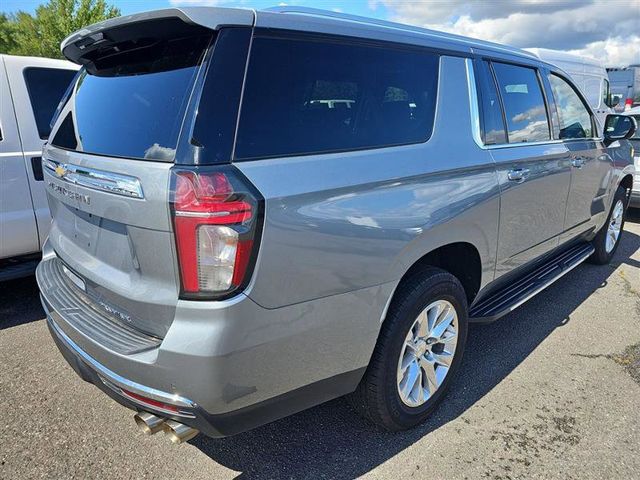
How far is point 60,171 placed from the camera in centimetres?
222

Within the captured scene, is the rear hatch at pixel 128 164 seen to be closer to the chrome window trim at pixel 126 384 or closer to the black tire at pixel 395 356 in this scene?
the chrome window trim at pixel 126 384

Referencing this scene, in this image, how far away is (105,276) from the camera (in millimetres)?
2008

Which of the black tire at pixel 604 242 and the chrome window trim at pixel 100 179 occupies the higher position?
the chrome window trim at pixel 100 179

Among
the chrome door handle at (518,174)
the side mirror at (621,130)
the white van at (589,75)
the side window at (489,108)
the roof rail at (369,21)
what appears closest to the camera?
the roof rail at (369,21)

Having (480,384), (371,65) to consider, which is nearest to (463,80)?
(371,65)

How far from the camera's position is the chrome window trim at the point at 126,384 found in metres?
1.74

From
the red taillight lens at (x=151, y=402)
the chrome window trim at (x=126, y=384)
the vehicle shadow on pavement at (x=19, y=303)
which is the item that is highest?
the chrome window trim at (x=126, y=384)

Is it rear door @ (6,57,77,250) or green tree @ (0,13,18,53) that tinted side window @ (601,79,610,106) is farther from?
green tree @ (0,13,18,53)

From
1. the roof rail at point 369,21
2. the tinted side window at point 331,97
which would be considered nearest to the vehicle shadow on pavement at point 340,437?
the tinted side window at point 331,97

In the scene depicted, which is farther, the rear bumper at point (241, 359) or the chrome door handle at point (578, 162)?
the chrome door handle at point (578, 162)

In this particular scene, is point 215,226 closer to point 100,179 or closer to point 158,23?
point 100,179

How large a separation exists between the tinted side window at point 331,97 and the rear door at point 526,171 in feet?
2.34

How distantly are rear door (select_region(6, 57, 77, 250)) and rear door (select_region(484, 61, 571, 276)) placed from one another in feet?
11.4

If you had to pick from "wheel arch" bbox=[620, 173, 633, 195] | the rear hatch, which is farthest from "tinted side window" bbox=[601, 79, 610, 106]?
the rear hatch
